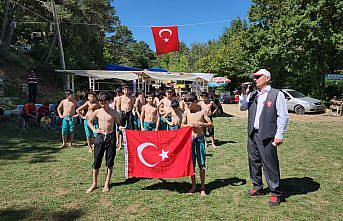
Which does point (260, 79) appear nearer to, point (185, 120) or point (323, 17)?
point (185, 120)

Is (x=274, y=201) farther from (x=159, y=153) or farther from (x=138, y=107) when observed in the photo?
(x=138, y=107)

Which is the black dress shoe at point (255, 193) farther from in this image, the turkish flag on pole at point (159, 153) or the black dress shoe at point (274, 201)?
the turkish flag on pole at point (159, 153)

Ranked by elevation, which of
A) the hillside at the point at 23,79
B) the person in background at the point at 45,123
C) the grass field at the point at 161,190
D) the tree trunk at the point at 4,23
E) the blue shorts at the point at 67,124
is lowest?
the grass field at the point at 161,190

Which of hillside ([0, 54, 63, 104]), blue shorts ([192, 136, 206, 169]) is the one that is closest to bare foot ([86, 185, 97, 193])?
blue shorts ([192, 136, 206, 169])

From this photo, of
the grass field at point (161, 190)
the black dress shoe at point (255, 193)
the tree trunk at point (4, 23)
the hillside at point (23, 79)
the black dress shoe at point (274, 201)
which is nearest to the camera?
the grass field at point (161, 190)

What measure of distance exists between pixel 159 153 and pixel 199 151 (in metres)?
0.71

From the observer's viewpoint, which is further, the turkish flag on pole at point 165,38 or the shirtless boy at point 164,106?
the turkish flag on pole at point 165,38

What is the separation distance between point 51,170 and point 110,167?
2.01 m

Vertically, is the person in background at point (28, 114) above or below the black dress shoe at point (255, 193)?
above

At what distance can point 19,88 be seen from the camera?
19453 mm

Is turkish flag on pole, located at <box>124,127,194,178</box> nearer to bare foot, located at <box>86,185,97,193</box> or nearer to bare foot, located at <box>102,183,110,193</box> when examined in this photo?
bare foot, located at <box>102,183,110,193</box>

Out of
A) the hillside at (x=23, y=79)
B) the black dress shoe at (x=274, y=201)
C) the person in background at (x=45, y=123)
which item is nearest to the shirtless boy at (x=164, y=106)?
the black dress shoe at (x=274, y=201)

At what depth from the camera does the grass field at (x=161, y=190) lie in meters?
4.21

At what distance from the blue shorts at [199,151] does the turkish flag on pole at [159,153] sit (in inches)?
4.4
